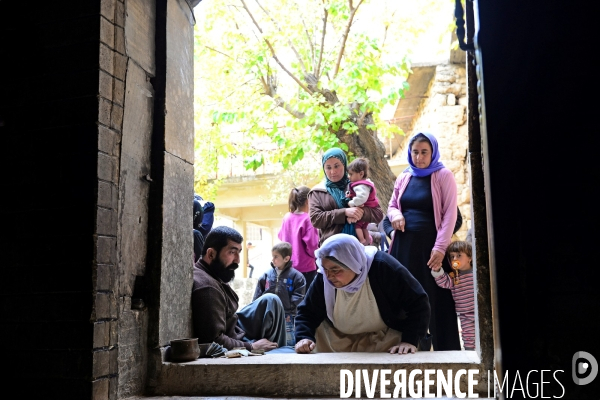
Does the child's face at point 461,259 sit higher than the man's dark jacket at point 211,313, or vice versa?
the child's face at point 461,259

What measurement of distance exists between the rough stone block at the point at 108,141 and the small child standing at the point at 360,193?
204cm

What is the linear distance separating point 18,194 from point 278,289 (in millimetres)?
→ 2712

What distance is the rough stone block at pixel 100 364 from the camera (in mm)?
2576

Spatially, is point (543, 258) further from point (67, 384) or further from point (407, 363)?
point (67, 384)

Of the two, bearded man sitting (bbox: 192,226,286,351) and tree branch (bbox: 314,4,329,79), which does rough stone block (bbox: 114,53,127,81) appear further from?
tree branch (bbox: 314,4,329,79)

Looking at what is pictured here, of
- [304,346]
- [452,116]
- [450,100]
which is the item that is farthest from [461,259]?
[450,100]

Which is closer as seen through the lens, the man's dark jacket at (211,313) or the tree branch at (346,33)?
the man's dark jacket at (211,313)

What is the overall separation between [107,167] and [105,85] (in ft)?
1.37

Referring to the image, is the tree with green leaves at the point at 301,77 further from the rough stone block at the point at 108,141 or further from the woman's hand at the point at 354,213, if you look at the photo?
the rough stone block at the point at 108,141

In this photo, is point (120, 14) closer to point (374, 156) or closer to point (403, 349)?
point (403, 349)

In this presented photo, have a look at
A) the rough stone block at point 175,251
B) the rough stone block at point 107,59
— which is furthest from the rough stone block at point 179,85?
the rough stone block at point 107,59

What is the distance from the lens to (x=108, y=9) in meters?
2.86

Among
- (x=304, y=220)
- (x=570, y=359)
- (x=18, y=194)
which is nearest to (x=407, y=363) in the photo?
(x=570, y=359)

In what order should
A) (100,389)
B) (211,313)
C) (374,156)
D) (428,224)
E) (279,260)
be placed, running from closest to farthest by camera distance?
1. (100,389)
2. (211,313)
3. (428,224)
4. (279,260)
5. (374,156)
